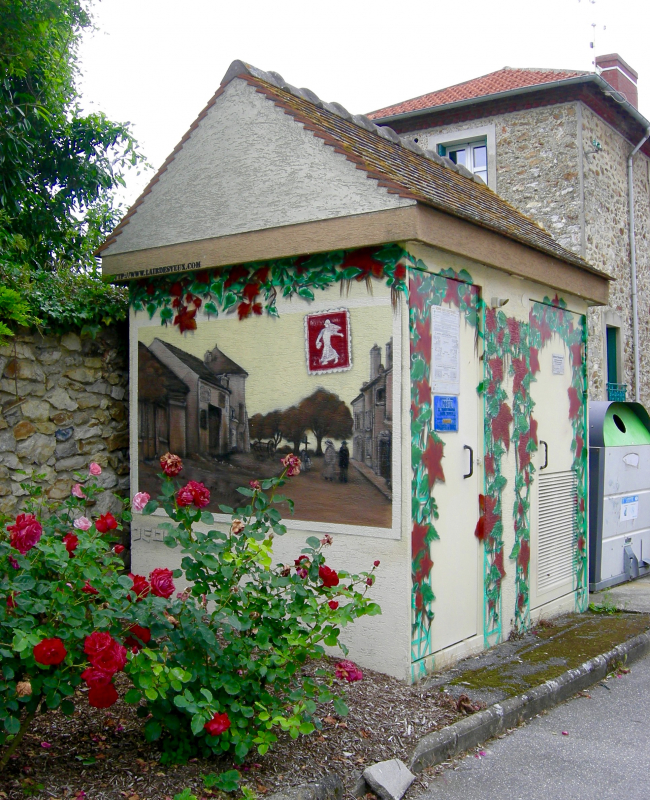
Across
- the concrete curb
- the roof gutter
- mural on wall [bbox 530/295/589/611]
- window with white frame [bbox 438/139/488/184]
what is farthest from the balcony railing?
the concrete curb

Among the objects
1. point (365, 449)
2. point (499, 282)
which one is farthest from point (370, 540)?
point (499, 282)

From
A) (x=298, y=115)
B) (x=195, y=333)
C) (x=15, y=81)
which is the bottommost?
(x=195, y=333)

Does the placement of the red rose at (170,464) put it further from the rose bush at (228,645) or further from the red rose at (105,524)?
the red rose at (105,524)

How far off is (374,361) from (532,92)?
37.3 feet

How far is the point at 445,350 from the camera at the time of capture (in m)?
5.25

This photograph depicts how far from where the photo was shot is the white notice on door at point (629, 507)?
8.16m

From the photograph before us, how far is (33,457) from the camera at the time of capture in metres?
5.65

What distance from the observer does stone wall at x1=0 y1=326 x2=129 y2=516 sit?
5.50 m

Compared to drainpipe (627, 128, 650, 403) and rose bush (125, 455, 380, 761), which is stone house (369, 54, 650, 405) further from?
rose bush (125, 455, 380, 761)

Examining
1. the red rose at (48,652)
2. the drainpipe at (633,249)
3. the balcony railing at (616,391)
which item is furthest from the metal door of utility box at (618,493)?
the drainpipe at (633,249)

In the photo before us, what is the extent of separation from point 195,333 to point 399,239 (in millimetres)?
1815

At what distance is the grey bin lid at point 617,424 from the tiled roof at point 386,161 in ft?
5.47

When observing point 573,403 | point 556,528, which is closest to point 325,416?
point 556,528

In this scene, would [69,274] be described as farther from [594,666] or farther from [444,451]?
[594,666]
